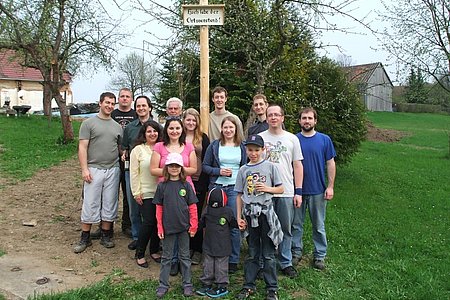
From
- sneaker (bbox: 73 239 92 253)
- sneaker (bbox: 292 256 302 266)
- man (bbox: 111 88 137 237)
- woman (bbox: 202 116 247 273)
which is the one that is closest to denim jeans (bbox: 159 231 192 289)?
woman (bbox: 202 116 247 273)

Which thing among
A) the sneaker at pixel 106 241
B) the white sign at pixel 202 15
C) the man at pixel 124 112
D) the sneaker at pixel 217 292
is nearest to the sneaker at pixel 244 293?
the sneaker at pixel 217 292

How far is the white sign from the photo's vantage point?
5.02 m

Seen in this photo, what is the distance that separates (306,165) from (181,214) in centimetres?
147

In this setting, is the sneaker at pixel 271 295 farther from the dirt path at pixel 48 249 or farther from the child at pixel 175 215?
the dirt path at pixel 48 249

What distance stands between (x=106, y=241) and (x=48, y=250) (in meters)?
0.65

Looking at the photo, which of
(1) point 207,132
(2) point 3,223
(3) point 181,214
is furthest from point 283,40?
(2) point 3,223

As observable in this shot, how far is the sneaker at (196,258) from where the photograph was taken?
4949mm

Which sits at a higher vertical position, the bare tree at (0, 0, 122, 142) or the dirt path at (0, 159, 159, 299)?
the bare tree at (0, 0, 122, 142)

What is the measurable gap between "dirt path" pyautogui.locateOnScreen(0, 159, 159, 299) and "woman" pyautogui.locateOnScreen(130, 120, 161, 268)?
277 mm

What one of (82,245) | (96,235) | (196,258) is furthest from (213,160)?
(96,235)

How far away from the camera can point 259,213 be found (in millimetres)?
4121

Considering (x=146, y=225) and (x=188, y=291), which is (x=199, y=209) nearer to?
(x=146, y=225)

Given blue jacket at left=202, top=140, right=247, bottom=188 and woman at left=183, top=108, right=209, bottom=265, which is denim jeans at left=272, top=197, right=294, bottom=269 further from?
woman at left=183, top=108, right=209, bottom=265

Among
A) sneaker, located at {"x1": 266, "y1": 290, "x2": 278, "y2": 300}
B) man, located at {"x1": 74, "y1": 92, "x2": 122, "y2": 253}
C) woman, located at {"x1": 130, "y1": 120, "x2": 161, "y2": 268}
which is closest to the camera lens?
sneaker, located at {"x1": 266, "y1": 290, "x2": 278, "y2": 300}
